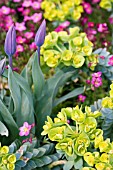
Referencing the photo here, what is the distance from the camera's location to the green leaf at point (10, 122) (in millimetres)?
1962

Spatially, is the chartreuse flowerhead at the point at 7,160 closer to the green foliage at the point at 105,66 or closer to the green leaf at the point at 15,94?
the green leaf at the point at 15,94

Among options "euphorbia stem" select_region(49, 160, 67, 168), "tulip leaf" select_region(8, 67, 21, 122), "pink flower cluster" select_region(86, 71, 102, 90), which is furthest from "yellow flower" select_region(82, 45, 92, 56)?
"euphorbia stem" select_region(49, 160, 67, 168)

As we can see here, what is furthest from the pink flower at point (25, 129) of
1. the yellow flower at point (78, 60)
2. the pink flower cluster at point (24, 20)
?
the pink flower cluster at point (24, 20)

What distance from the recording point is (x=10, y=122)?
2035 mm

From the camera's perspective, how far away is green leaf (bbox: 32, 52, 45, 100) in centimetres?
202

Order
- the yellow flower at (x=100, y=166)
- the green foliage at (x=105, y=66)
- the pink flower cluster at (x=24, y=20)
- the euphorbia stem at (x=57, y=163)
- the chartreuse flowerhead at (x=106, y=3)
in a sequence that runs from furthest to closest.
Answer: the chartreuse flowerhead at (x=106, y=3), the pink flower cluster at (x=24, y=20), the green foliage at (x=105, y=66), the euphorbia stem at (x=57, y=163), the yellow flower at (x=100, y=166)

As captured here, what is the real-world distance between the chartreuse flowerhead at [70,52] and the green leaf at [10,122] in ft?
1.27

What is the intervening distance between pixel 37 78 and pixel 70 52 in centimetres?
26

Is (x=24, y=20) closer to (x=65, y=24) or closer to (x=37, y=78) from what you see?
(x=65, y=24)

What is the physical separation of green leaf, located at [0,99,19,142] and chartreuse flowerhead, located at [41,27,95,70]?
0.39m

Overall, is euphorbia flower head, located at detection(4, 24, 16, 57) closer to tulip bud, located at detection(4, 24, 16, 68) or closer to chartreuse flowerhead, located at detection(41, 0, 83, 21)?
tulip bud, located at detection(4, 24, 16, 68)

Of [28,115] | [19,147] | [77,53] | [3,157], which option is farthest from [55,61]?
[3,157]

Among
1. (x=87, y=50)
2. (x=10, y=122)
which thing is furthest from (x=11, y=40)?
(x=87, y=50)

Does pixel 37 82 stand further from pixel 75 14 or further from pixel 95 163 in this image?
pixel 75 14
